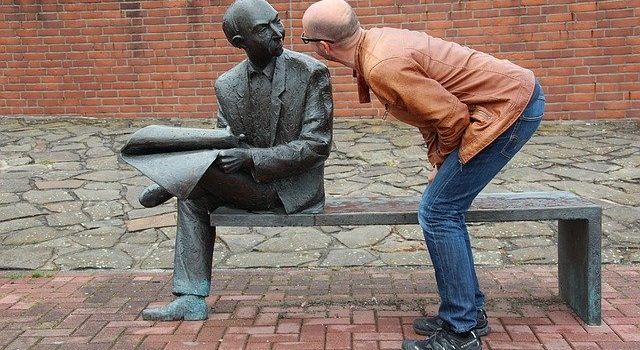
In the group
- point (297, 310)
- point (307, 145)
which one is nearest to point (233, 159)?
point (307, 145)

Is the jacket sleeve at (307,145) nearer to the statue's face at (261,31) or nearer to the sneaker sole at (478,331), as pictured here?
the statue's face at (261,31)

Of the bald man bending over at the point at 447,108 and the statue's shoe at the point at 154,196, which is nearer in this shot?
the bald man bending over at the point at 447,108

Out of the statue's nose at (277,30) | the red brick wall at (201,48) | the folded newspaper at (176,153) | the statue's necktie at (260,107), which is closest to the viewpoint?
the folded newspaper at (176,153)

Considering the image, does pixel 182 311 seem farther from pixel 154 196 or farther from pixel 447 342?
pixel 447 342

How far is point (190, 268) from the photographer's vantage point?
3.50 metres

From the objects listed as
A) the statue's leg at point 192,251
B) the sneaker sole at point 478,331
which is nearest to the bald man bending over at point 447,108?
the sneaker sole at point 478,331

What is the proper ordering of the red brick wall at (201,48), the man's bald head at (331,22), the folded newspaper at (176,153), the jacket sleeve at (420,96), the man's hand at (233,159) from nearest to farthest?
the jacket sleeve at (420,96)
the man's bald head at (331,22)
the folded newspaper at (176,153)
the man's hand at (233,159)
the red brick wall at (201,48)

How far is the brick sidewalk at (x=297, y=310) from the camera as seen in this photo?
3.23 meters

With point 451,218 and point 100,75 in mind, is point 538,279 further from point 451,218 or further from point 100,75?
point 100,75

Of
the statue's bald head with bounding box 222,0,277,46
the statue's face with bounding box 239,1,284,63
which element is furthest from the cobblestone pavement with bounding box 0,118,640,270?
the statue's bald head with bounding box 222,0,277,46

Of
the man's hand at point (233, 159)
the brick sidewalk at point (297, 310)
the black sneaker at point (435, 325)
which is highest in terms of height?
the man's hand at point (233, 159)

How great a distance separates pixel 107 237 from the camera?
5266mm

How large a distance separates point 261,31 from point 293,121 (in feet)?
1.54

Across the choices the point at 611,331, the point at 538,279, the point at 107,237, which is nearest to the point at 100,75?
the point at 107,237
